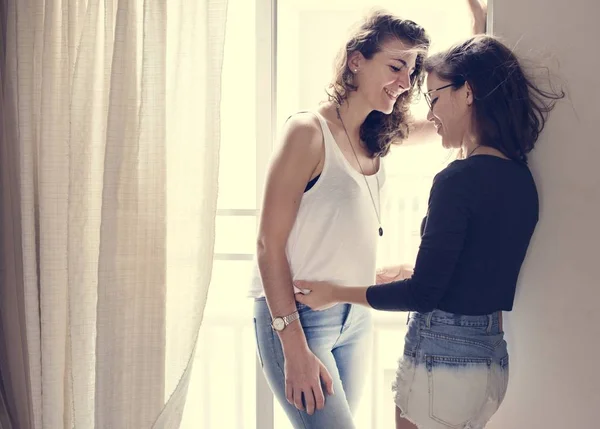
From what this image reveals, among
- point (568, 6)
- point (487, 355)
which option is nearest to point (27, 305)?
point (487, 355)

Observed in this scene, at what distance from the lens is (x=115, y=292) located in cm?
179

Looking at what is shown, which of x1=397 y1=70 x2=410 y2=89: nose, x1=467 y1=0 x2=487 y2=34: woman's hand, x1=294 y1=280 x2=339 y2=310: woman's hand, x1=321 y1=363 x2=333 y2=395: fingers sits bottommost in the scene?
x1=321 y1=363 x2=333 y2=395: fingers

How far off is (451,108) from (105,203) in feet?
3.35

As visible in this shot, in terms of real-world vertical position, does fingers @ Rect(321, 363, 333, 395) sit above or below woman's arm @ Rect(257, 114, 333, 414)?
below

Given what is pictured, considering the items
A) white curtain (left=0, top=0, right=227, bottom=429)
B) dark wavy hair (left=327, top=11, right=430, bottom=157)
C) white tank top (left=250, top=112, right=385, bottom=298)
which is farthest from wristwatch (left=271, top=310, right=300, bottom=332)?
dark wavy hair (left=327, top=11, right=430, bottom=157)

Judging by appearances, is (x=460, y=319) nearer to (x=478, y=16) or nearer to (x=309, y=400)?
(x=309, y=400)

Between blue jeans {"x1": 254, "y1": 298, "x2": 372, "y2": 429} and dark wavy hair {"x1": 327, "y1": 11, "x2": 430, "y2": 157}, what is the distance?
48 cm

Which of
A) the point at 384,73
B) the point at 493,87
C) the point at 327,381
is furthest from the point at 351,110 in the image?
the point at 327,381

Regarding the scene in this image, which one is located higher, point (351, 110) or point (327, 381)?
point (351, 110)

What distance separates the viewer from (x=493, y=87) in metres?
1.32

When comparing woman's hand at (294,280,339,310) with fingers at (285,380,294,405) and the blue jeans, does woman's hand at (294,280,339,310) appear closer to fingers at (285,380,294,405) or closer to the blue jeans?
the blue jeans

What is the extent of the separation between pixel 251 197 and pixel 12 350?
0.93m

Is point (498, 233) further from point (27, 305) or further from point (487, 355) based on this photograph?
point (27, 305)

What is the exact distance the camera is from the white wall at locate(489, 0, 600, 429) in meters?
1.40
